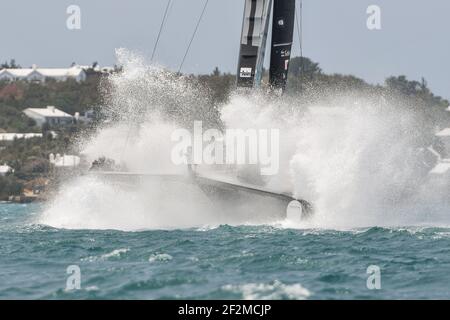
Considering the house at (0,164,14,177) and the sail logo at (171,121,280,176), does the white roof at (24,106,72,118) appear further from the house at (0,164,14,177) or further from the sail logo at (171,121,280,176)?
the sail logo at (171,121,280,176)

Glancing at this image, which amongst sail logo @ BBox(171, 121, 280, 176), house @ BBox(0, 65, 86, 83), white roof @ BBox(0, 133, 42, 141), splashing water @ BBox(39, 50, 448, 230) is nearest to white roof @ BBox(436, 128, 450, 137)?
white roof @ BBox(0, 133, 42, 141)

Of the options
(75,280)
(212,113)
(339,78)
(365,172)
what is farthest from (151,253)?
(339,78)

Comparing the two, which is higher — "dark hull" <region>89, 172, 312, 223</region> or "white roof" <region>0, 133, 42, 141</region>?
"white roof" <region>0, 133, 42, 141</region>

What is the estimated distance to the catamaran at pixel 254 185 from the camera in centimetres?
2919

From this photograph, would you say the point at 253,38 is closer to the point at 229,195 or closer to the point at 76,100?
the point at 229,195

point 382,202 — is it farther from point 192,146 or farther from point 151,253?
point 151,253

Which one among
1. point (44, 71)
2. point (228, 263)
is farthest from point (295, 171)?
point (44, 71)

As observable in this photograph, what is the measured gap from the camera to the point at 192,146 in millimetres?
33156

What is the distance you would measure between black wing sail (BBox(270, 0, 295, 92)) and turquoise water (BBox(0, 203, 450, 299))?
23.8ft

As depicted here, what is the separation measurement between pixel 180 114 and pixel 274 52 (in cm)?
355

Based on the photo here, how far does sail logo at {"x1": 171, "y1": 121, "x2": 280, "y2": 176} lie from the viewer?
1253 inches

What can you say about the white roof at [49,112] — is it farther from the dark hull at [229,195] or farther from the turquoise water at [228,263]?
the turquoise water at [228,263]

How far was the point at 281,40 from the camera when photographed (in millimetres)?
34531

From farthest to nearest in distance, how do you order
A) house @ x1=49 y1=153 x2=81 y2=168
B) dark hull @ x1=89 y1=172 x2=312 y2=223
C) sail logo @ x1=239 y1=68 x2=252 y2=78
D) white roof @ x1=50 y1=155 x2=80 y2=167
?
white roof @ x1=50 y1=155 x2=80 y2=167 < house @ x1=49 y1=153 x2=81 y2=168 < sail logo @ x1=239 y1=68 x2=252 y2=78 < dark hull @ x1=89 y1=172 x2=312 y2=223
